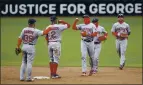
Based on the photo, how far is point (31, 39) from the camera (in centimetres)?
1357

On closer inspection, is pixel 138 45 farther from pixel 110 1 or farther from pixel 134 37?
pixel 110 1

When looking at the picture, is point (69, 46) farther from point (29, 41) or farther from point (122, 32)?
point (29, 41)

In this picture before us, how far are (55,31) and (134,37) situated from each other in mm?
10905

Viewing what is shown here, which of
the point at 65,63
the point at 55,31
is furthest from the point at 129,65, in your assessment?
the point at 55,31

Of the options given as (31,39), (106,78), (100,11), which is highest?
(100,11)

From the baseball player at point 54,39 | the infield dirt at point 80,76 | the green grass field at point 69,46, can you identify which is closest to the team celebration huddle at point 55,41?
the baseball player at point 54,39

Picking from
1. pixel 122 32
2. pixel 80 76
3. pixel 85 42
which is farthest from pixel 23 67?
pixel 122 32

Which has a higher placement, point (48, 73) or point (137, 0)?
point (137, 0)

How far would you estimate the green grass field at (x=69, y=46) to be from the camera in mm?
19417

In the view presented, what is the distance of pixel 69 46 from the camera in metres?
22.7

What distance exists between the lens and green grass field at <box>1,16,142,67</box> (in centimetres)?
1942

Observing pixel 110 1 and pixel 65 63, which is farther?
pixel 110 1

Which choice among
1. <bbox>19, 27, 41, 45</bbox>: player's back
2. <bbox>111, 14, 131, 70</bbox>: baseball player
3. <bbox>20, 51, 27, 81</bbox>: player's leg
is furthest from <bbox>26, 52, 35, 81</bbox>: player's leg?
<bbox>111, 14, 131, 70</bbox>: baseball player

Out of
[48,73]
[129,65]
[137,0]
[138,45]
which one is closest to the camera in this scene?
[48,73]
